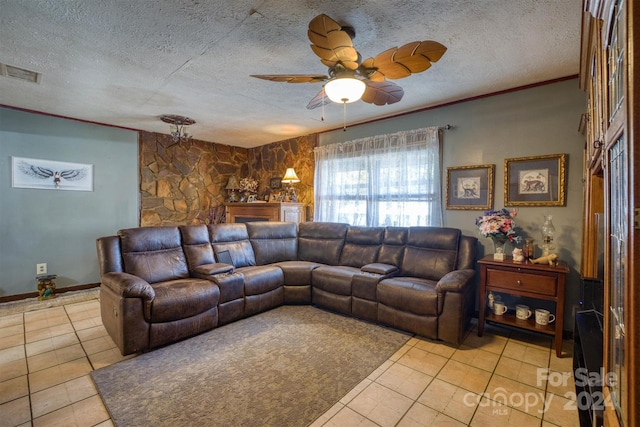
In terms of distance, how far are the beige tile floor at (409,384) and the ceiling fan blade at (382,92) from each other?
7.14 ft

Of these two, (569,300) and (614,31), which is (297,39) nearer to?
(614,31)

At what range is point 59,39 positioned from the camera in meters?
2.13

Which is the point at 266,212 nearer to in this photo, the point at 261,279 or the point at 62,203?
the point at 261,279

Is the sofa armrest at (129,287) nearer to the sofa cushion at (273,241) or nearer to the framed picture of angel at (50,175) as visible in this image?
the sofa cushion at (273,241)

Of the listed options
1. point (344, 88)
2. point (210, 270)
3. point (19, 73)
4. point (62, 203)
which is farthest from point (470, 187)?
point (62, 203)

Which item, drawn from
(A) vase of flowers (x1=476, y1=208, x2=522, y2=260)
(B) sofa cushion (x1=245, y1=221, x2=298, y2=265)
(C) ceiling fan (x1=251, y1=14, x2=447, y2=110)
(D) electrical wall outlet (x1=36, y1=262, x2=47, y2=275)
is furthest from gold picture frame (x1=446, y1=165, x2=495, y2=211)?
(D) electrical wall outlet (x1=36, y1=262, x2=47, y2=275)

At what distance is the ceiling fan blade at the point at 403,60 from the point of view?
5.54ft

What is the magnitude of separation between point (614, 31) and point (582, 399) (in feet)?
6.40

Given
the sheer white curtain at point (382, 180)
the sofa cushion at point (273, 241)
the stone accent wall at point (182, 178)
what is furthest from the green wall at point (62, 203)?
the sheer white curtain at point (382, 180)

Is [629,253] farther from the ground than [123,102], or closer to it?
closer to it

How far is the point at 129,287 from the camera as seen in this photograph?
7.71 feet

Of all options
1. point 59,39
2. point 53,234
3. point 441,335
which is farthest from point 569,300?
point 53,234

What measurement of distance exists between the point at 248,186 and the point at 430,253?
155 inches

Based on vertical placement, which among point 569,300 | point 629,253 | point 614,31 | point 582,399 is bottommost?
point 582,399
